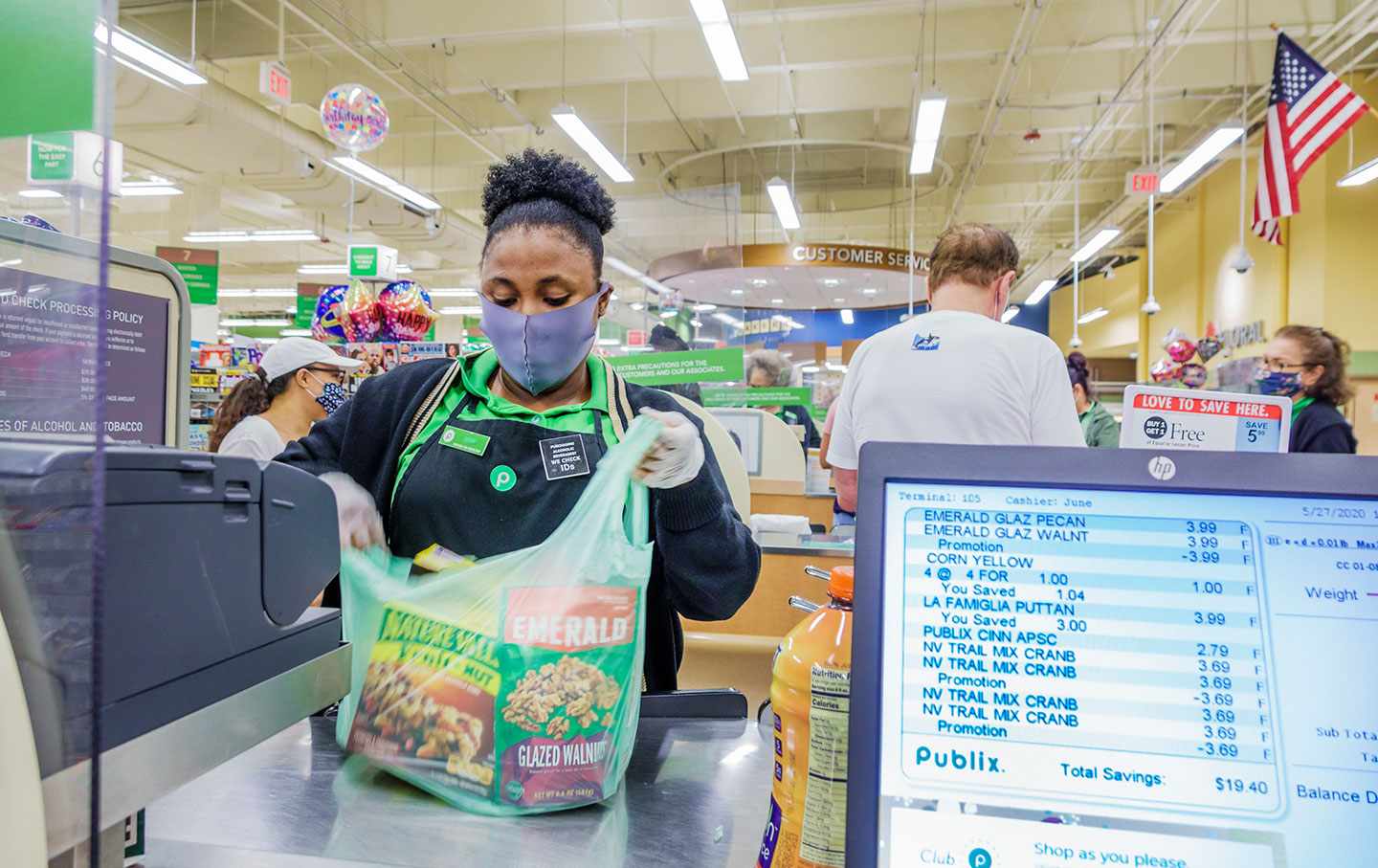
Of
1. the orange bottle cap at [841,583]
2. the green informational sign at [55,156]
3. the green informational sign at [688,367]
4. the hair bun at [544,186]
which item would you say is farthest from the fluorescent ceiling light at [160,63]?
the orange bottle cap at [841,583]

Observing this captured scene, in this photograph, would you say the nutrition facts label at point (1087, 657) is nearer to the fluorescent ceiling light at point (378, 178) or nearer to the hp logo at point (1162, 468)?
the hp logo at point (1162, 468)

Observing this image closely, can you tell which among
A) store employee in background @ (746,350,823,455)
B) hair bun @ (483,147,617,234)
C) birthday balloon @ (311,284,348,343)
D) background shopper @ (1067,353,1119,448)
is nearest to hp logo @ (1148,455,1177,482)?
hair bun @ (483,147,617,234)

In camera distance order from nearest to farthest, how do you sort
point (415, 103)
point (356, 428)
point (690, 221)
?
point (356, 428), point (690, 221), point (415, 103)

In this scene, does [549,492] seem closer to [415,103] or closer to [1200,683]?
[1200,683]

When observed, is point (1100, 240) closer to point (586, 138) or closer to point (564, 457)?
point (586, 138)

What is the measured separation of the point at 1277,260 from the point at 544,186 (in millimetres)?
11402

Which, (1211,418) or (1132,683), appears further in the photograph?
(1211,418)

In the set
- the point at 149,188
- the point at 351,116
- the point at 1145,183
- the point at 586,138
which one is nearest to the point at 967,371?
the point at 586,138

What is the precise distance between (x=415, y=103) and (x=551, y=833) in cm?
1190

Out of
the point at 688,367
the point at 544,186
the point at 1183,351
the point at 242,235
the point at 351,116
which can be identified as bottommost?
the point at 688,367

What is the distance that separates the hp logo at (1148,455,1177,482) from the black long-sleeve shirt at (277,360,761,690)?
2.18ft

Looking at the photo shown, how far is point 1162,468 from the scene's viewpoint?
0.56 metres

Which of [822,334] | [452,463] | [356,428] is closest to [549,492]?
[452,463]

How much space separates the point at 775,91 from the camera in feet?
32.4
